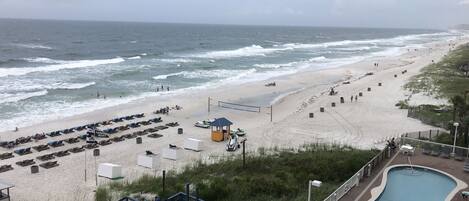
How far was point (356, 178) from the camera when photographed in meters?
17.0

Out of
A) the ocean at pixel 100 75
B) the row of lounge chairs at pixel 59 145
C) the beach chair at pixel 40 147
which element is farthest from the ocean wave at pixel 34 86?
the beach chair at pixel 40 147

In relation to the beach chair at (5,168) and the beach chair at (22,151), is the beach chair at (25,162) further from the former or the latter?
the beach chair at (22,151)

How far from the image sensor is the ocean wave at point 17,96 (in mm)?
41969

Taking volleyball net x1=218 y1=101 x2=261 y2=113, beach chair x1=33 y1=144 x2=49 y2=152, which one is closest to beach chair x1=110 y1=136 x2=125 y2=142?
beach chair x1=33 y1=144 x2=49 y2=152

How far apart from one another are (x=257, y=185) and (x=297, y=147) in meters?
8.71

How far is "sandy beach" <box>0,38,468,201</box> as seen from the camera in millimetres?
22453

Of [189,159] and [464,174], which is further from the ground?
[464,174]

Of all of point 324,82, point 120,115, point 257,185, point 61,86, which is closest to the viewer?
point 257,185

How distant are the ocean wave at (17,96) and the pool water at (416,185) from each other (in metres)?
35.1

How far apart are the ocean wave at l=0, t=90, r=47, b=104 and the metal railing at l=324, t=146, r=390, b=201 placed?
111ft

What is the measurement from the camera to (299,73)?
6581 cm

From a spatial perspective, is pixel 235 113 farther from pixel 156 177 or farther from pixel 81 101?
pixel 156 177

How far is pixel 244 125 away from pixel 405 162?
15.6 m

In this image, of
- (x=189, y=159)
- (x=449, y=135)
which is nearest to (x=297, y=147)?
(x=189, y=159)
